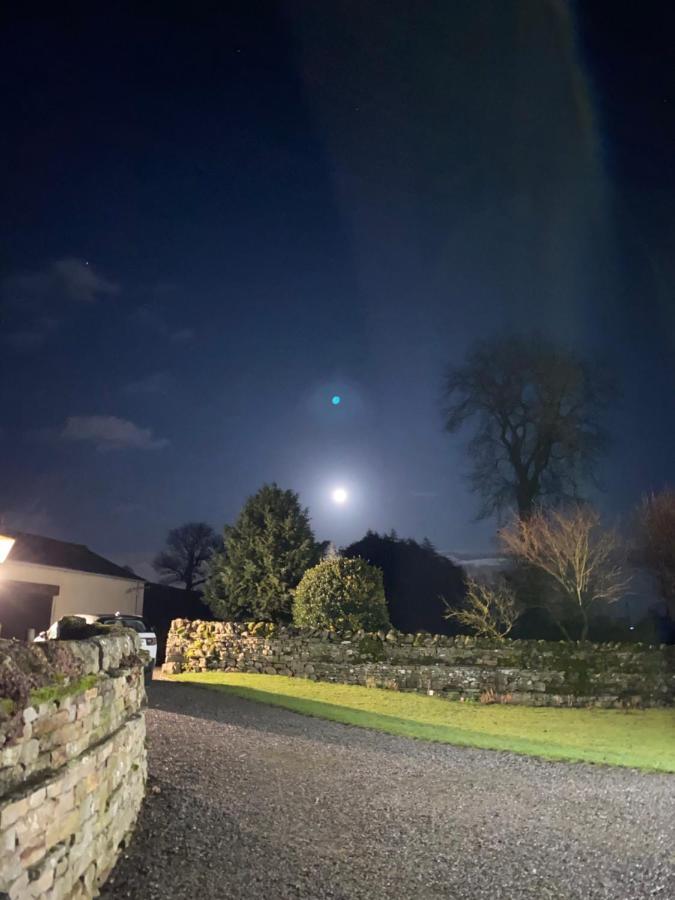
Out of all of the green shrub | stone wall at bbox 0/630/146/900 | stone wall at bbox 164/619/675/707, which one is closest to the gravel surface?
stone wall at bbox 0/630/146/900

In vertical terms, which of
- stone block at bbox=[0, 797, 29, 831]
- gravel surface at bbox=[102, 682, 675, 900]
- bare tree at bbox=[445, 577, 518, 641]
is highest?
bare tree at bbox=[445, 577, 518, 641]

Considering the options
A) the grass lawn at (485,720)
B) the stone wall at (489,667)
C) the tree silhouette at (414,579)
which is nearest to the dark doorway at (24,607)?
the grass lawn at (485,720)

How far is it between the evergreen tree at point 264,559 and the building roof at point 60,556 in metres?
6.40

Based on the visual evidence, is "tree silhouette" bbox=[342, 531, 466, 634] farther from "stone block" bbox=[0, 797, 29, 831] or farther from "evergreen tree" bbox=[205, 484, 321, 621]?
"stone block" bbox=[0, 797, 29, 831]

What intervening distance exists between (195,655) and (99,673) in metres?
15.4

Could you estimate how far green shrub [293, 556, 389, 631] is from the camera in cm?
2031

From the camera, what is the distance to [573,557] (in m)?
22.9

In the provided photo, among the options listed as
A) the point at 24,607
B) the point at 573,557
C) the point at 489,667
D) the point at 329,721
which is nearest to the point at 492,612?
the point at 573,557

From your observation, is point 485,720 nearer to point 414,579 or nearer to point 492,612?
point 492,612

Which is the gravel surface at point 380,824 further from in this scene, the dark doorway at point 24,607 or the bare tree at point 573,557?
the dark doorway at point 24,607

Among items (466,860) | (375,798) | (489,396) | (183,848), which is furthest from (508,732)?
(489,396)

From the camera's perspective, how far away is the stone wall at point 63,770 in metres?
3.73

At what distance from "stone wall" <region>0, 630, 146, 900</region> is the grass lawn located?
303 inches

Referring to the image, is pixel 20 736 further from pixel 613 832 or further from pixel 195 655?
pixel 195 655
